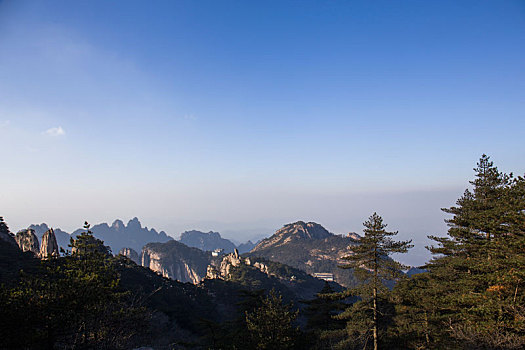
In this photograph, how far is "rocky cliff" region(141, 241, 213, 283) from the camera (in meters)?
183

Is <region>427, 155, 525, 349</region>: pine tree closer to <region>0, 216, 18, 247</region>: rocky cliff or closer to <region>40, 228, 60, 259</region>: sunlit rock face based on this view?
<region>0, 216, 18, 247</region>: rocky cliff

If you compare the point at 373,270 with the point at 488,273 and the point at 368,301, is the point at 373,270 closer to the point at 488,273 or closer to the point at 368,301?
the point at 368,301

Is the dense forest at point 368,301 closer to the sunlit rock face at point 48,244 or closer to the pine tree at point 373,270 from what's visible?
the pine tree at point 373,270

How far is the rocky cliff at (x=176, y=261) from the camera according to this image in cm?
18312

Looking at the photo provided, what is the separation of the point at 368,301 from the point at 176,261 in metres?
195

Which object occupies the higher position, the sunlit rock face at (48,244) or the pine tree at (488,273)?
the pine tree at (488,273)

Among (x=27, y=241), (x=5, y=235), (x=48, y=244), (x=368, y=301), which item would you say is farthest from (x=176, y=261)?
(x=368, y=301)

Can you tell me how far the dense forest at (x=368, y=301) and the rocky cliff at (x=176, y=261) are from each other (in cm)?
16613

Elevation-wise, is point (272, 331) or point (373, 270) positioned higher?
point (373, 270)

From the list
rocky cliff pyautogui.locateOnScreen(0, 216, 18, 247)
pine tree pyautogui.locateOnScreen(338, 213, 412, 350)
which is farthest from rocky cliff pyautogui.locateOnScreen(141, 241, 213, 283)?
pine tree pyautogui.locateOnScreen(338, 213, 412, 350)

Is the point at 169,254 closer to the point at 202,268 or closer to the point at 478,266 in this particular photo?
the point at 202,268

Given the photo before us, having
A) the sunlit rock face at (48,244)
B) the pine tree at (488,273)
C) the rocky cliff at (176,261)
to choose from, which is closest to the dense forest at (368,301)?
the pine tree at (488,273)

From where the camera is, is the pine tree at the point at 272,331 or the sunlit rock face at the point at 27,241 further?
the sunlit rock face at the point at 27,241

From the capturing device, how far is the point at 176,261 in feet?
620
